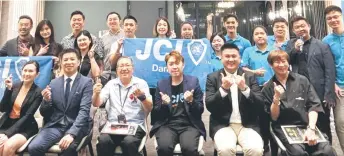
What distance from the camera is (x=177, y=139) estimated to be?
3.00 meters

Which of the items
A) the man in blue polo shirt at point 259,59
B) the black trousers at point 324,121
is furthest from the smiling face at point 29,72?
the black trousers at point 324,121

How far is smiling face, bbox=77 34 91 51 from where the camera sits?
3803 mm

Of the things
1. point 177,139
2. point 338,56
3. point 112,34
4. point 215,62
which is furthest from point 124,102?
point 338,56

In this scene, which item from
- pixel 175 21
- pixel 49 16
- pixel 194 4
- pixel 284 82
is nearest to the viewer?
pixel 284 82

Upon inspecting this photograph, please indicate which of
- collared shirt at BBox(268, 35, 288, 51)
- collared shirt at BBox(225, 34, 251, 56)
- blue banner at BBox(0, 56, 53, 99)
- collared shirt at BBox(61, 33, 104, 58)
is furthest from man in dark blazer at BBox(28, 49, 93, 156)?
collared shirt at BBox(268, 35, 288, 51)

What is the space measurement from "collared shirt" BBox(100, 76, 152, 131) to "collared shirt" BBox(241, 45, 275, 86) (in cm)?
134

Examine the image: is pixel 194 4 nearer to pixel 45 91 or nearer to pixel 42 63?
pixel 42 63

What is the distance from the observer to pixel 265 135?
321 cm

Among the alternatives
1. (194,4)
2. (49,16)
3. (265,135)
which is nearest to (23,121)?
(265,135)

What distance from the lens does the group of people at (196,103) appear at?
9.43 feet

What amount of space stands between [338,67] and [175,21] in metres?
7.17

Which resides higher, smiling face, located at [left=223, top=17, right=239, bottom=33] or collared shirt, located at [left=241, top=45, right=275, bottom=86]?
smiling face, located at [left=223, top=17, right=239, bottom=33]

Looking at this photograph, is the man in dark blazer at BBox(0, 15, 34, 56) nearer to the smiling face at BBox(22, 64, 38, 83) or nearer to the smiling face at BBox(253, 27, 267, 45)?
the smiling face at BBox(22, 64, 38, 83)

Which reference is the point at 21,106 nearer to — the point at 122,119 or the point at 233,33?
the point at 122,119
